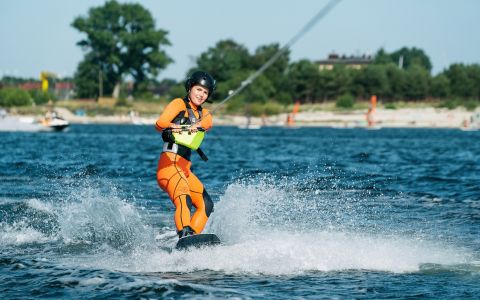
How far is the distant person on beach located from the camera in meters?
8.27

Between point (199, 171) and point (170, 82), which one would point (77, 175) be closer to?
point (199, 171)

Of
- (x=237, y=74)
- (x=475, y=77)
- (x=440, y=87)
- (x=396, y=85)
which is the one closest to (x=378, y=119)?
(x=396, y=85)

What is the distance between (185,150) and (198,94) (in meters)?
0.65

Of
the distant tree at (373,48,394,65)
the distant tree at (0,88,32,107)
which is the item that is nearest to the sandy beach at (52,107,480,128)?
the distant tree at (0,88,32,107)

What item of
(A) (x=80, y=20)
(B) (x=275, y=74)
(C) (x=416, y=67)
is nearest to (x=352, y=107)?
(C) (x=416, y=67)

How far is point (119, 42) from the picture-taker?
11769 centimetres

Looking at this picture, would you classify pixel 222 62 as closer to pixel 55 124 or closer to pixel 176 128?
pixel 55 124

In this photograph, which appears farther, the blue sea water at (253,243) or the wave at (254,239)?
the wave at (254,239)

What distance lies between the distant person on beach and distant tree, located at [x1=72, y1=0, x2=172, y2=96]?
4272 inches

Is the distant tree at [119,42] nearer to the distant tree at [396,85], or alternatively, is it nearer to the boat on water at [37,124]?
the distant tree at [396,85]

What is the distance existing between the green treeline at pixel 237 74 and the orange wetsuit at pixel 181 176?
91.6 m

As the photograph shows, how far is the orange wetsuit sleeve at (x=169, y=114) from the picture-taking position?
323 inches

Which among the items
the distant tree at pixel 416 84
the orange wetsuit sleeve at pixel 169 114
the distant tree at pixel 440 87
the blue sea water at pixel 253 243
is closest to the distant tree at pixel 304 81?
the distant tree at pixel 416 84

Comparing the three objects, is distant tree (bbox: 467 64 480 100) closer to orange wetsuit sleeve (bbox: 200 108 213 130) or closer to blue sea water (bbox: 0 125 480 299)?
blue sea water (bbox: 0 125 480 299)
